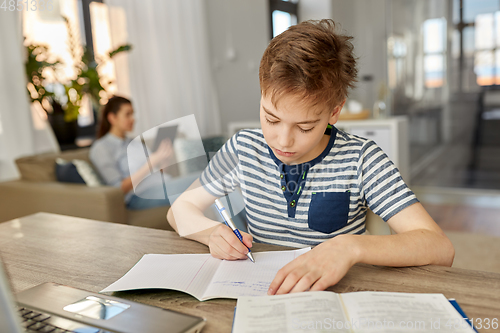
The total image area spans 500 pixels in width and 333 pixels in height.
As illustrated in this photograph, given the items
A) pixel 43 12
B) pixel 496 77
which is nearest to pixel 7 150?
pixel 43 12

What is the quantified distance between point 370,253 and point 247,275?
20cm

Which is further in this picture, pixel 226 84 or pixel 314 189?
pixel 226 84

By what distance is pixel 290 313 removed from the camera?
0.51 m

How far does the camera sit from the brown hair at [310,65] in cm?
73

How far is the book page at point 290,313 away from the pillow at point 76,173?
1.74m

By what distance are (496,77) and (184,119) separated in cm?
322

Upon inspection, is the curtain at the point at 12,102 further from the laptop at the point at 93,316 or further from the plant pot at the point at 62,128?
the laptop at the point at 93,316

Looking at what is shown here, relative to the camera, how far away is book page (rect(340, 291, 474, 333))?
48cm

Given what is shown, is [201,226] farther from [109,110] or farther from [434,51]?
[434,51]

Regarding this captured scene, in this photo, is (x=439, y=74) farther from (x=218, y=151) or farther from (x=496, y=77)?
(x=218, y=151)

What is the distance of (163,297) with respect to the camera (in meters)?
0.61

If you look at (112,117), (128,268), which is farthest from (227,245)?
(112,117)

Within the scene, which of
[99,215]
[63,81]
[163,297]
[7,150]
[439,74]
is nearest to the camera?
[163,297]

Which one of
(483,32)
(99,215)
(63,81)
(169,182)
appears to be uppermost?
(483,32)
